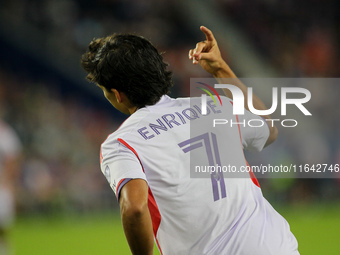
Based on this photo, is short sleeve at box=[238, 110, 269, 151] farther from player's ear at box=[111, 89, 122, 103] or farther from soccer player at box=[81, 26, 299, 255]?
player's ear at box=[111, 89, 122, 103]

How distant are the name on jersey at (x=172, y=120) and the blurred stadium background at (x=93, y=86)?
Result: 5.79 meters

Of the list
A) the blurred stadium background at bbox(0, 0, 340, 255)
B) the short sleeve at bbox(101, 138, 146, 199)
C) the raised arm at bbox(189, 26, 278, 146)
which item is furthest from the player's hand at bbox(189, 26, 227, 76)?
the blurred stadium background at bbox(0, 0, 340, 255)

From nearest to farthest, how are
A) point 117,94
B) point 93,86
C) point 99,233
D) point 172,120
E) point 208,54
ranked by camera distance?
point 172,120
point 117,94
point 208,54
point 99,233
point 93,86

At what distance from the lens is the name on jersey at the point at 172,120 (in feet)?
6.84

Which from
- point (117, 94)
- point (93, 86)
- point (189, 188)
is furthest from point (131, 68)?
point (93, 86)

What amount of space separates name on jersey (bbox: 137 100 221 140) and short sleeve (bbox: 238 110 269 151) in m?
0.15

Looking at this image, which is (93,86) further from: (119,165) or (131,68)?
(119,165)

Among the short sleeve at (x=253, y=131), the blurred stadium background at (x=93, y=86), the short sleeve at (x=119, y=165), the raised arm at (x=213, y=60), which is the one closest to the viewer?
the short sleeve at (x=119, y=165)

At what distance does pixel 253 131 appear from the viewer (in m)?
2.36

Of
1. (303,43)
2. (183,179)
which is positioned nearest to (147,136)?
(183,179)

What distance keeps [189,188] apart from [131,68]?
551 mm

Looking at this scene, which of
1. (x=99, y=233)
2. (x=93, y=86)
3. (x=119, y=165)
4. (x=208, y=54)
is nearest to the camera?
(x=119, y=165)

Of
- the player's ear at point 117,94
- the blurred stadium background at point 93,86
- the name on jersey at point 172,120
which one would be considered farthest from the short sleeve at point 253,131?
the blurred stadium background at point 93,86

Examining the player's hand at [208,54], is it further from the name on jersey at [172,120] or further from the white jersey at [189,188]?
the white jersey at [189,188]
